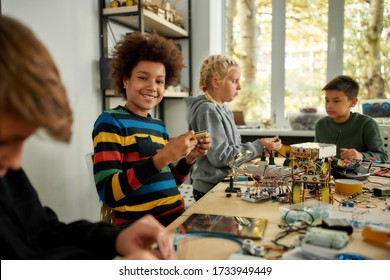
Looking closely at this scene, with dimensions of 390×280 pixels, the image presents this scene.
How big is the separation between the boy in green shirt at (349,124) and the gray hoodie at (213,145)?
747 millimetres

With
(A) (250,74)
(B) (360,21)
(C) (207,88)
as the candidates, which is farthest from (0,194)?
(B) (360,21)

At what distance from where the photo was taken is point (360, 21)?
2.97 metres

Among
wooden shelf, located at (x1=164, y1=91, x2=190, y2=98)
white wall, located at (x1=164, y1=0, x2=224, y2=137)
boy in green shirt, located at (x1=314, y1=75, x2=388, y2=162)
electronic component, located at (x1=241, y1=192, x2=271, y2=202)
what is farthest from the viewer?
white wall, located at (x1=164, y1=0, x2=224, y2=137)

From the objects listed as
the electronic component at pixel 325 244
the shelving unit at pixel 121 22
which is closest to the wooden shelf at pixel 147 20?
the shelving unit at pixel 121 22

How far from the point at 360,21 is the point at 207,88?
6.61 ft

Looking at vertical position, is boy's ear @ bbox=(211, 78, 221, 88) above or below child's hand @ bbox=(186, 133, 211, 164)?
above

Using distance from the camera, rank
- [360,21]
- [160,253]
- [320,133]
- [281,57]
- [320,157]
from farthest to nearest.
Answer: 1. [281,57]
2. [360,21]
3. [320,133]
4. [320,157]
5. [160,253]

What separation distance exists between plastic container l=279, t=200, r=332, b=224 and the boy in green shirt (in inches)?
44.0

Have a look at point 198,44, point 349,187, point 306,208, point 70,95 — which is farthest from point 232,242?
point 198,44

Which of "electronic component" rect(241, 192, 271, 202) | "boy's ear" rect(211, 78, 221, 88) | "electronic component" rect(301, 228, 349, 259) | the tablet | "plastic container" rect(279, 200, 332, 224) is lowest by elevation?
"electronic component" rect(241, 192, 271, 202)

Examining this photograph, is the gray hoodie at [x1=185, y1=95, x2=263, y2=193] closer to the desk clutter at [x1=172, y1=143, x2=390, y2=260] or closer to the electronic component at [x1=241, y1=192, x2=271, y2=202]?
the desk clutter at [x1=172, y1=143, x2=390, y2=260]

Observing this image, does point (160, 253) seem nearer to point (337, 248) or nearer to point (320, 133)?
point (337, 248)

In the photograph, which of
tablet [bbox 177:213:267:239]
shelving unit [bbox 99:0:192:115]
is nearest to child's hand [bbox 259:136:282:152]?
tablet [bbox 177:213:267:239]

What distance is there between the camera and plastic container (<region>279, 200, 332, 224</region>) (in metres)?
0.92
